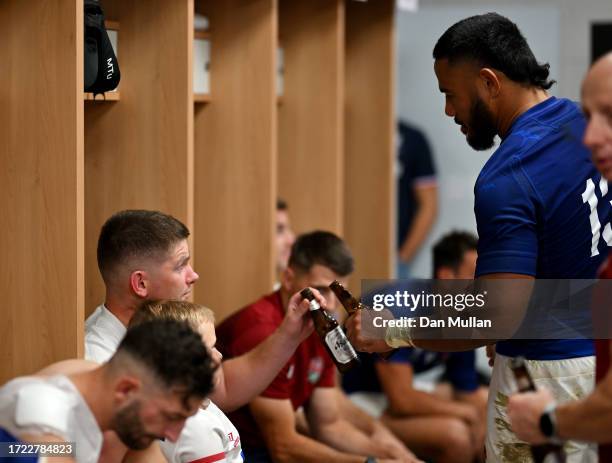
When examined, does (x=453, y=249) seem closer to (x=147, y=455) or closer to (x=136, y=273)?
(x=136, y=273)

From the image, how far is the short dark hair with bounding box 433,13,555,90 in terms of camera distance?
7.25ft

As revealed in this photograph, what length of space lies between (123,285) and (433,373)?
8.32ft

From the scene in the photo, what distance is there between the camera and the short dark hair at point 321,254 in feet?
10.3

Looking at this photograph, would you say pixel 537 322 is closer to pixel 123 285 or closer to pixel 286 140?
pixel 123 285

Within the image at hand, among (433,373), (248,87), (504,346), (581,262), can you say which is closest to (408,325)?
(504,346)

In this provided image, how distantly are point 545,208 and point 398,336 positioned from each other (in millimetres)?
446

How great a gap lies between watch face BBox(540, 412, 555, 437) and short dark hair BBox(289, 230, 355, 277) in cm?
146

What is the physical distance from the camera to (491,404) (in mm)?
2314

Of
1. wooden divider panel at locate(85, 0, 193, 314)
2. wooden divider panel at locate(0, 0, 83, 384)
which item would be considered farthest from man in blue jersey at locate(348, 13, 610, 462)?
wooden divider panel at locate(85, 0, 193, 314)

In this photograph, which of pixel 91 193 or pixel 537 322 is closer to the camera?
pixel 537 322

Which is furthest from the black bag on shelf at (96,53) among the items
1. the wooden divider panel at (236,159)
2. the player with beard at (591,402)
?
the player with beard at (591,402)

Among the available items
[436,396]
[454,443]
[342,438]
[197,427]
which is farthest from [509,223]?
[436,396]

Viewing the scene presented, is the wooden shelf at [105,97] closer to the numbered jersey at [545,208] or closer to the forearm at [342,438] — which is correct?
the numbered jersey at [545,208]

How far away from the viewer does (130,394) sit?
1768mm
